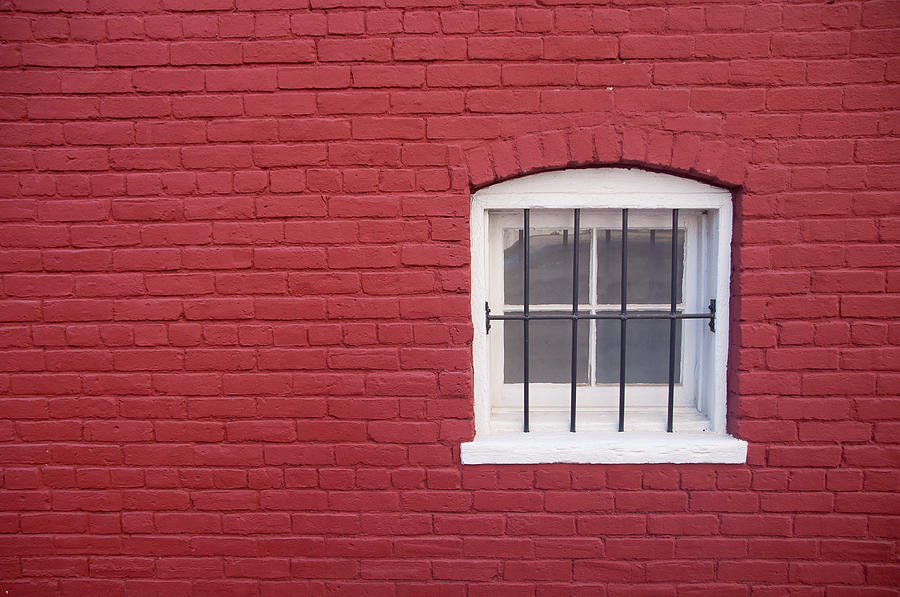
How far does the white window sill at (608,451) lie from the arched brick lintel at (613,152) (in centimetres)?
113

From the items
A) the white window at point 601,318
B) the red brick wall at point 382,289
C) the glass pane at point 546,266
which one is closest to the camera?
the red brick wall at point 382,289

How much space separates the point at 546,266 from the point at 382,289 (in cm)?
82

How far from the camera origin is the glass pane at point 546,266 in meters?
2.32

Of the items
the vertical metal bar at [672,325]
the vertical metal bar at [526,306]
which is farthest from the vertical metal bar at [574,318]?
the vertical metal bar at [672,325]

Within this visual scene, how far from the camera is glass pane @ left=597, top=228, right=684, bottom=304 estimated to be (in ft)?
7.68

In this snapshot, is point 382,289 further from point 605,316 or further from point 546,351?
point 605,316

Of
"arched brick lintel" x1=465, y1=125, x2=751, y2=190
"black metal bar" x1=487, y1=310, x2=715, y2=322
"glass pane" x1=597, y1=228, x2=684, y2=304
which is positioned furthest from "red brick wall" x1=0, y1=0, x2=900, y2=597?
"glass pane" x1=597, y1=228, x2=684, y2=304

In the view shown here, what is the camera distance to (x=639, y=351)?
93.9 inches

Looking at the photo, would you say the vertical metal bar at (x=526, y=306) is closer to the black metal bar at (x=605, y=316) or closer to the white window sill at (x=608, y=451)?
the black metal bar at (x=605, y=316)

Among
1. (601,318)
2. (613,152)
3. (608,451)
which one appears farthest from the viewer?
(601,318)

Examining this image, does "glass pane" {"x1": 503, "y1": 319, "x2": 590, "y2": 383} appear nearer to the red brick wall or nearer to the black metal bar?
the black metal bar

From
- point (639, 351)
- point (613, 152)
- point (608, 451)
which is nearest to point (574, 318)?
point (639, 351)

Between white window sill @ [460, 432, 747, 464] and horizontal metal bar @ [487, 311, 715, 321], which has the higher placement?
horizontal metal bar @ [487, 311, 715, 321]

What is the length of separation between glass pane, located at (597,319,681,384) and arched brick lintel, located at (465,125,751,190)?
29.7 inches
